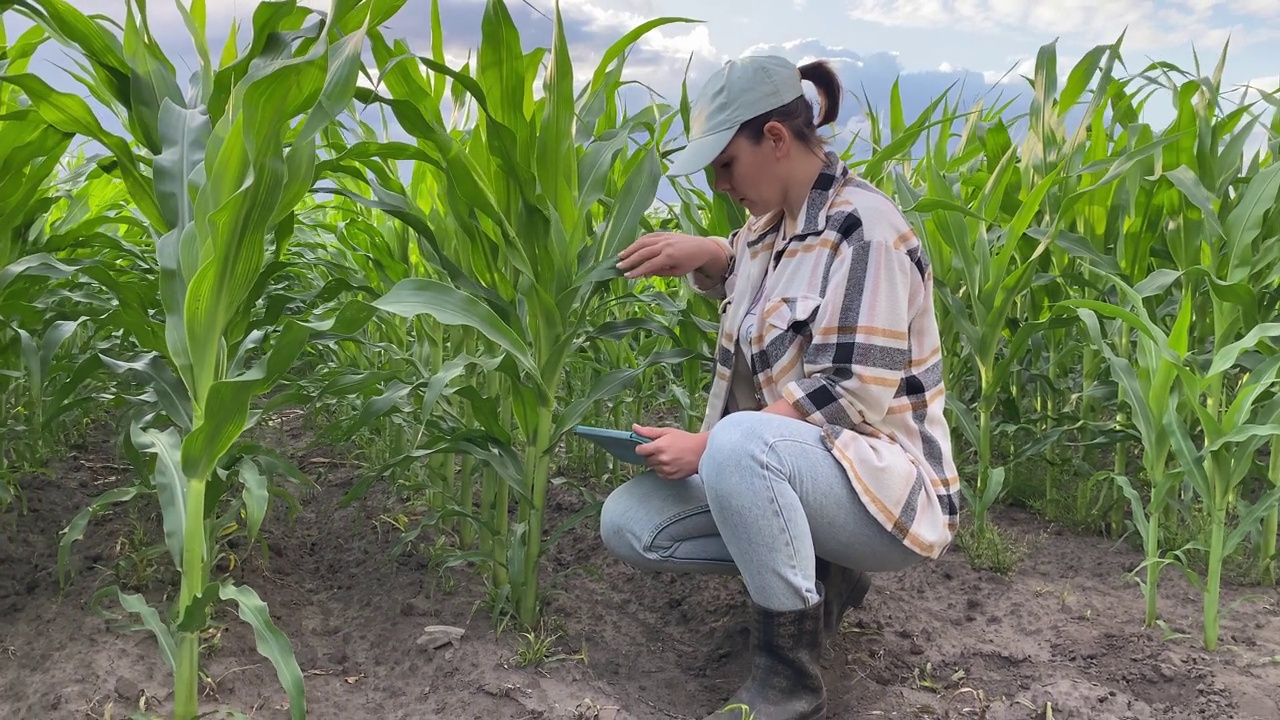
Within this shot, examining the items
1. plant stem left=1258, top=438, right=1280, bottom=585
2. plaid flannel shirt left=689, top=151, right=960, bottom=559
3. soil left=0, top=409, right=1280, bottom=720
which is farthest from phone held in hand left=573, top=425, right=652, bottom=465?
plant stem left=1258, top=438, right=1280, bottom=585

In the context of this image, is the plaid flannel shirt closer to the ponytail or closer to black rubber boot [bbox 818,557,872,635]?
the ponytail

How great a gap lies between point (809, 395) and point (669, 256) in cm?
40

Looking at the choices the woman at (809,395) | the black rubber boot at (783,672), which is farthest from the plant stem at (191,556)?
the black rubber boot at (783,672)

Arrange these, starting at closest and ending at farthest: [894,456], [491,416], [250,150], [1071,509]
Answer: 1. [250,150]
2. [894,456]
3. [491,416]
4. [1071,509]

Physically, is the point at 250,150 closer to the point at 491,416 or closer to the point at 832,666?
the point at 491,416

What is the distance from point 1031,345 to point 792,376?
4.52ft

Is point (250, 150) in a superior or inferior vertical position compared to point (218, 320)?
superior

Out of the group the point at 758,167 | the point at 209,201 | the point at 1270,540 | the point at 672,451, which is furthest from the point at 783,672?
the point at 1270,540

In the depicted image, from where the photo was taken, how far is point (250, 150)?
3.84 feet

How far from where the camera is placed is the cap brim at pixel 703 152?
154 centimetres

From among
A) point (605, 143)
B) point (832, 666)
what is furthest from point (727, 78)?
point (832, 666)

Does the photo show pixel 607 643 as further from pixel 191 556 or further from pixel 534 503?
pixel 191 556

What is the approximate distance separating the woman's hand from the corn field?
0.18 m

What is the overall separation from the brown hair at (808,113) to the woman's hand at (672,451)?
55 centimetres
